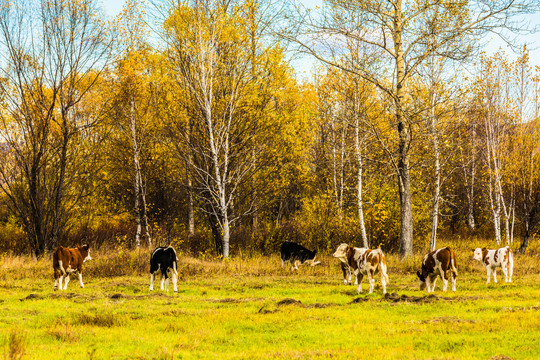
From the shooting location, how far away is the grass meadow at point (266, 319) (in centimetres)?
816

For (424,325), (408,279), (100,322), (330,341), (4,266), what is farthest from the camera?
(4,266)

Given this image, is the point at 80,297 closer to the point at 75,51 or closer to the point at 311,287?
the point at 311,287

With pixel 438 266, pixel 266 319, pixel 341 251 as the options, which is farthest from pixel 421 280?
pixel 266 319

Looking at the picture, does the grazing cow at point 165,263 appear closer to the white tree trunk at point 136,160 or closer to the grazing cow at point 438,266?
the grazing cow at point 438,266

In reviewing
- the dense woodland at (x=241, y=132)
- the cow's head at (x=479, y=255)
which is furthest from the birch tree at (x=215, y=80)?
the cow's head at (x=479, y=255)

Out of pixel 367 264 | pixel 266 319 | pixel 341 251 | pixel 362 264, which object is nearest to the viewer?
pixel 266 319

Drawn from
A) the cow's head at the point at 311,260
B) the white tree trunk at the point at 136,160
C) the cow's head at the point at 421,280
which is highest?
the white tree trunk at the point at 136,160

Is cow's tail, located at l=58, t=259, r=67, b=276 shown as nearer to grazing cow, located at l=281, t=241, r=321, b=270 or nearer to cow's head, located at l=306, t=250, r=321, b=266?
grazing cow, located at l=281, t=241, r=321, b=270

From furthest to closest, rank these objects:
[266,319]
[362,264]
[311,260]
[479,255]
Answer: [311,260] → [479,255] → [362,264] → [266,319]

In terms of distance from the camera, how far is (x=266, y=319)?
1077 cm

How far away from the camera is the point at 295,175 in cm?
3406

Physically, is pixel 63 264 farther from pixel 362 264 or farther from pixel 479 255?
pixel 479 255

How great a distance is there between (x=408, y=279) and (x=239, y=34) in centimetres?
1441

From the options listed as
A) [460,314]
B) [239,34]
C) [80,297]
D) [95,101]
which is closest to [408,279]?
[460,314]
